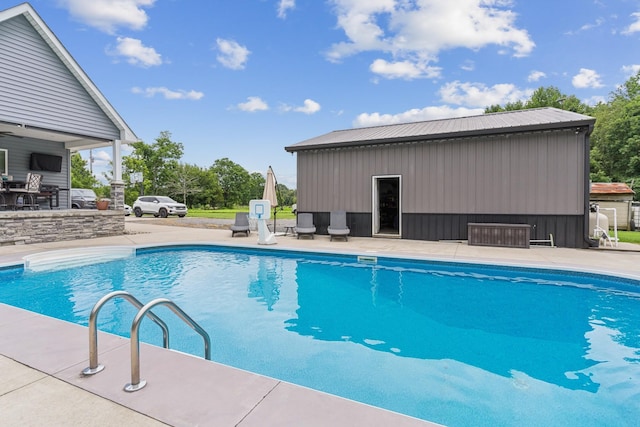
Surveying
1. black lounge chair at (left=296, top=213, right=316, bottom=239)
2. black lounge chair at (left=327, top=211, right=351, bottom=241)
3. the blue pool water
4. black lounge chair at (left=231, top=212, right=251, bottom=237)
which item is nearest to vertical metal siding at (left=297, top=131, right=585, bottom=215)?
black lounge chair at (left=327, top=211, right=351, bottom=241)

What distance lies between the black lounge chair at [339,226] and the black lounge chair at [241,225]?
291 cm

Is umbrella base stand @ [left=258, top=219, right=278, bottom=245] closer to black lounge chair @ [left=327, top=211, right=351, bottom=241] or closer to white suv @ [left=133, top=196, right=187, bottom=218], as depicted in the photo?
black lounge chair @ [left=327, top=211, right=351, bottom=241]

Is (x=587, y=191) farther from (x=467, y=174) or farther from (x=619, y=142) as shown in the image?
(x=619, y=142)

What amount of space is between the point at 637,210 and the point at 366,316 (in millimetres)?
15076

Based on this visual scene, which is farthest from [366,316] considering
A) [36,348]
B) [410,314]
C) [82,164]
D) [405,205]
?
[82,164]

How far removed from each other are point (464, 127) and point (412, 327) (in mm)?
7921

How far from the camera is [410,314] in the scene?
15.2ft

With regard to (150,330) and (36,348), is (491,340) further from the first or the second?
(36,348)

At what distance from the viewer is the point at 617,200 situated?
13570 millimetres

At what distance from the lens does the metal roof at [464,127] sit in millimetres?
8598

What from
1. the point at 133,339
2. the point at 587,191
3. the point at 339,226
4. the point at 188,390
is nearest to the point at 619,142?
the point at 587,191

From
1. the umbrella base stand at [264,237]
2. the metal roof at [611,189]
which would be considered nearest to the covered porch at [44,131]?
the umbrella base stand at [264,237]

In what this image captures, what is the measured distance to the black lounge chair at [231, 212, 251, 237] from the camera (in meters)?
11.2

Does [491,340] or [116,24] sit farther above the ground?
[116,24]
